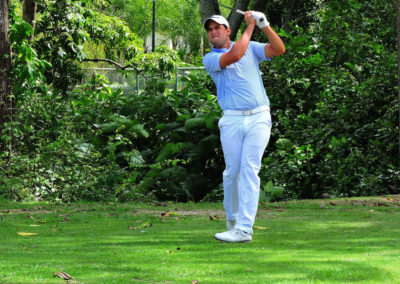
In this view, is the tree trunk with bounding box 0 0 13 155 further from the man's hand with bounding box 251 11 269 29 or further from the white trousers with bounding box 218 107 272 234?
the man's hand with bounding box 251 11 269 29

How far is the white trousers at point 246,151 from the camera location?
6.34 metres

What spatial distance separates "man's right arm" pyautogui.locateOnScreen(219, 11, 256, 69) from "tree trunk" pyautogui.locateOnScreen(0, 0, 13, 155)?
6.98 meters

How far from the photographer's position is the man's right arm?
624 cm

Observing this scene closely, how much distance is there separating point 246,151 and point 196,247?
40.1 inches

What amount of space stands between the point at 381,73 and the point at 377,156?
196 cm

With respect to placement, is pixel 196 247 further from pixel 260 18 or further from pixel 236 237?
pixel 260 18

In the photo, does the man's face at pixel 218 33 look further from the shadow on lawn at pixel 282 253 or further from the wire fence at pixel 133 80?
the wire fence at pixel 133 80

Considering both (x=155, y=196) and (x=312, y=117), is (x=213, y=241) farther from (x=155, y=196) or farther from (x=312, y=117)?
(x=312, y=117)

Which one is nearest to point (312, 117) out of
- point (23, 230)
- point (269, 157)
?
point (269, 157)

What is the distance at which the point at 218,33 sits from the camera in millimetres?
6590

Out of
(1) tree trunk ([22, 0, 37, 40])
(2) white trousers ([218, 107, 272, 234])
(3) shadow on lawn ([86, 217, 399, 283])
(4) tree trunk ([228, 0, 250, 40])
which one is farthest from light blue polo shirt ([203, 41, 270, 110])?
(4) tree trunk ([228, 0, 250, 40])

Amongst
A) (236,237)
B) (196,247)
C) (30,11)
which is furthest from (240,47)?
(30,11)

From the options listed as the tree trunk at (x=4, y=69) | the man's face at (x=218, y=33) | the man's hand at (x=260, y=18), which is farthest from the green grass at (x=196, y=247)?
the tree trunk at (x=4, y=69)

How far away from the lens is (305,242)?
20.8 ft
